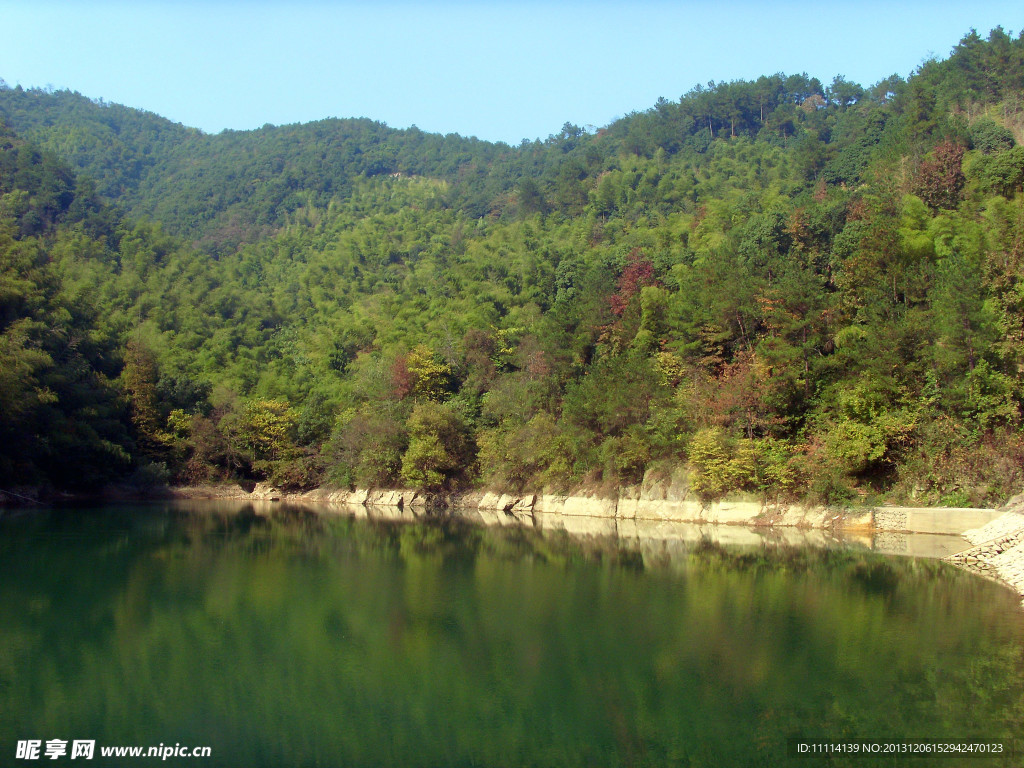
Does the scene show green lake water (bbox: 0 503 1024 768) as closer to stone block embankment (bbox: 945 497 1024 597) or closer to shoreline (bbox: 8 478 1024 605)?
stone block embankment (bbox: 945 497 1024 597)

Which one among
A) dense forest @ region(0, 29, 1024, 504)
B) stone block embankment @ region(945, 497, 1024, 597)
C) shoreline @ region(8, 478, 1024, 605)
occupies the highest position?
dense forest @ region(0, 29, 1024, 504)

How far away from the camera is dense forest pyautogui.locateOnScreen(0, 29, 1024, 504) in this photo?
102 feet

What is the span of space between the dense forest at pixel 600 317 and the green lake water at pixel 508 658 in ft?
32.2

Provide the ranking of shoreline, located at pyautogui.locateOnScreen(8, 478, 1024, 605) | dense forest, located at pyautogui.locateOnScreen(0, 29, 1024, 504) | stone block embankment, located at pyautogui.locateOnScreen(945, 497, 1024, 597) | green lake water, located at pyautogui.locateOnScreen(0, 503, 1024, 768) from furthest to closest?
dense forest, located at pyautogui.locateOnScreen(0, 29, 1024, 504) → shoreline, located at pyautogui.locateOnScreen(8, 478, 1024, 605) → stone block embankment, located at pyautogui.locateOnScreen(945, 497, 1024, 597) → green lake water, located at pyautogui.locateOnScreen(0, 503, 1024, 768)

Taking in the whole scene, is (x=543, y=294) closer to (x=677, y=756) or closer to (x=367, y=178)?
(x=677, y=756)

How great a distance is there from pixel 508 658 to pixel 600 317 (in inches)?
1363

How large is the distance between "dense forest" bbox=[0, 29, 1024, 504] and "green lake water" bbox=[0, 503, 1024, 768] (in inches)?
386

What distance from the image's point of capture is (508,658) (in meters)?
14.7

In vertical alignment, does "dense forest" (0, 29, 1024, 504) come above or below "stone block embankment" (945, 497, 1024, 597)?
above

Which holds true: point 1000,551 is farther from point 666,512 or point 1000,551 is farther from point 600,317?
point 600,317

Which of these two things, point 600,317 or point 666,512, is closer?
point 666,512

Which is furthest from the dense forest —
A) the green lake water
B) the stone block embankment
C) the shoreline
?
the green lake water

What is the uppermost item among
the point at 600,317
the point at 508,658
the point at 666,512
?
the point at 600,317

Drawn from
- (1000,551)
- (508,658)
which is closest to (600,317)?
(1000,551)
